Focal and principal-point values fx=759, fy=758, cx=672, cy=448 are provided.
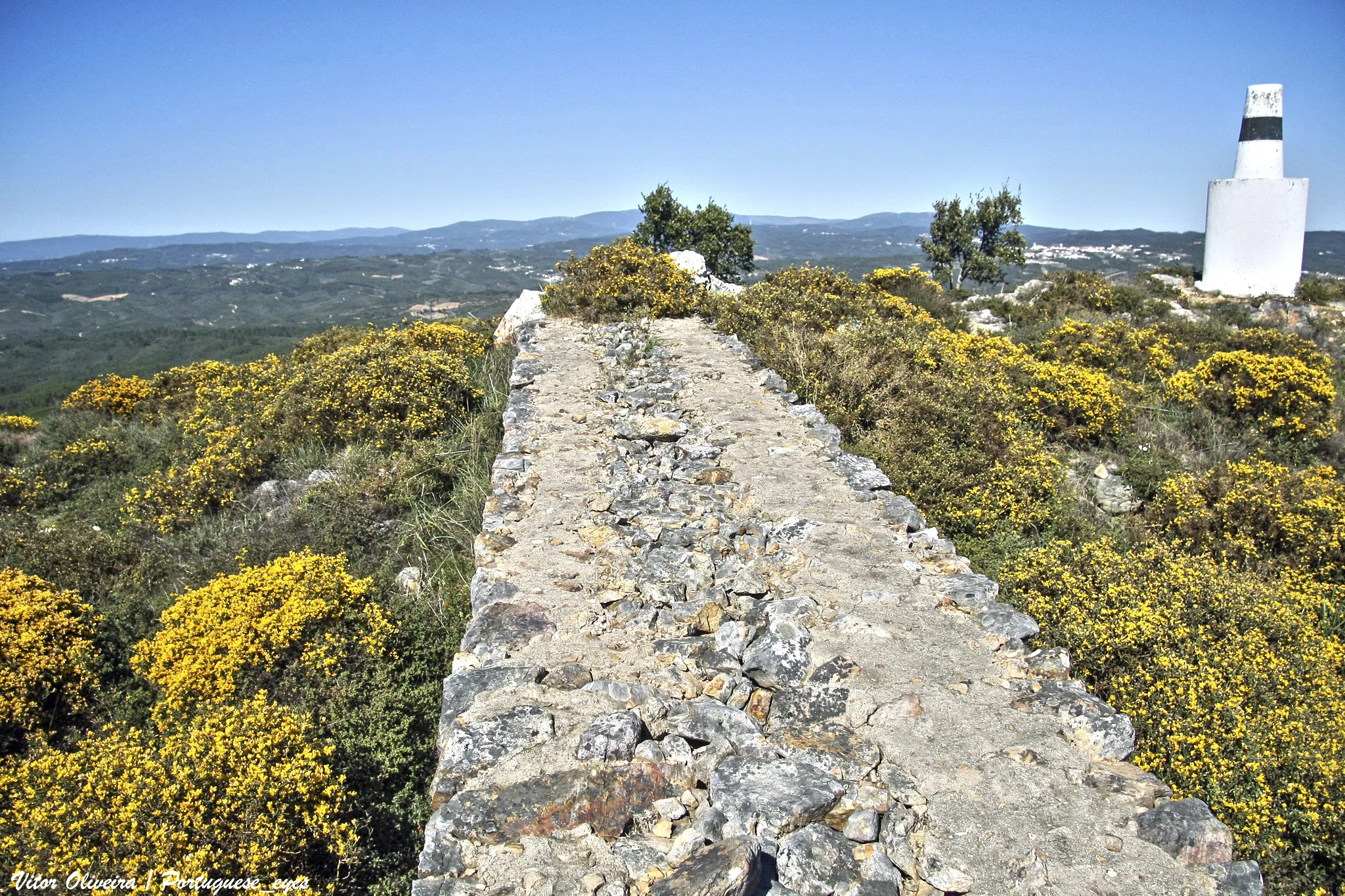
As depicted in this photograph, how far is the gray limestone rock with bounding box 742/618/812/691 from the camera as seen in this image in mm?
3508

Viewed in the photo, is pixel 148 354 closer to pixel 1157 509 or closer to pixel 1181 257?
pixel 1157 509

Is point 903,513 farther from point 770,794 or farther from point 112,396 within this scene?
point 112,396

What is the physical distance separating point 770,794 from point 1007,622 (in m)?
1.80

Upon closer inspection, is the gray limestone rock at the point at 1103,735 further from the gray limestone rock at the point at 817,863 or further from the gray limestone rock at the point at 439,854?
the gray limestone rock at the point at 439,854

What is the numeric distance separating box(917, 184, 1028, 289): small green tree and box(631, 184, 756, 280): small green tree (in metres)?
10.2

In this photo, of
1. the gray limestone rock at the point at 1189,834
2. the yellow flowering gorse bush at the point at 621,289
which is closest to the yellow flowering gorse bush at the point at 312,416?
the yellow flowering gorse bush at the point at 621,289

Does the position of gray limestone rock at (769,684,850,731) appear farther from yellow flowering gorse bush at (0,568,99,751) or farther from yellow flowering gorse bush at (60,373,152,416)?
→ yellow flowering gorse bush at (60,373,152,416)

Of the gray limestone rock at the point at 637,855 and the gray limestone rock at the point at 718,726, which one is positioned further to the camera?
the gray limestone rock at the point at 718,726

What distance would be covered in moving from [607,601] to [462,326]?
9.28 m

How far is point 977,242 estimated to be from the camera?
1160 inches

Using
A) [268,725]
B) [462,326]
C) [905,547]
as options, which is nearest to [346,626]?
[268,725]

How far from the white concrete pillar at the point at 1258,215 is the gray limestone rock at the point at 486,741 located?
24449 mm

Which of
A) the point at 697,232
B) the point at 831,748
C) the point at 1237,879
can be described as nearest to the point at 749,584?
the point at 831,748

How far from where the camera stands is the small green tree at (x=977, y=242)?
29.0m
